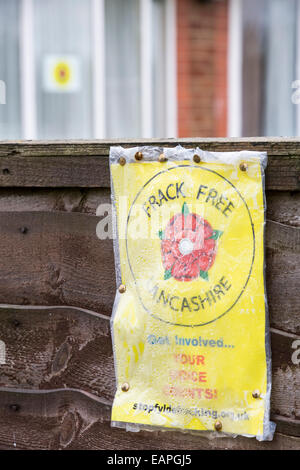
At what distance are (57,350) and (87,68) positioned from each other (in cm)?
452

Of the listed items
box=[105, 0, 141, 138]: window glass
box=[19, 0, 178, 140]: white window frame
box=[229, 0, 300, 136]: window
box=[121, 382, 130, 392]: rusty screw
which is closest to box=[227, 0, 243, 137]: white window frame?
box=[229, 0, 300, 136]: window

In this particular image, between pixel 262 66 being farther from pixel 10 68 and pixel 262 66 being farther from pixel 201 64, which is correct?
pixel 10 68

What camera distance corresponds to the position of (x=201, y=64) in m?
5.71

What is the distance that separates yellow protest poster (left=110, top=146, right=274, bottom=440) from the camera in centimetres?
132

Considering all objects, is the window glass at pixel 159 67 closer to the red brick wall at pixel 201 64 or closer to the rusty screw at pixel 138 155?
the red brick wall at pixel 201 64

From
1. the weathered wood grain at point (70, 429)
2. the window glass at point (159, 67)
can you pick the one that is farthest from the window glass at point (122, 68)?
the weathered wood grain at point (70, 429)

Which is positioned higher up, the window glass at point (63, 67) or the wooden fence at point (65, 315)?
the window glass at point (63, 67)

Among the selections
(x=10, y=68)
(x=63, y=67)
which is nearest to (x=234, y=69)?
(x=63, y=67)


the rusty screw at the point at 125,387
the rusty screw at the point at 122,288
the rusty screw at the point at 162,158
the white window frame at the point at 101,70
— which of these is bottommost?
the rusty screw at the point at 125,387

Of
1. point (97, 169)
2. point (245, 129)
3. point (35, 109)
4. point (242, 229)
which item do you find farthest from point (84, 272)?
point (245, 129)

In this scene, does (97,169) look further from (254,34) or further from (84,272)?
(254,34)

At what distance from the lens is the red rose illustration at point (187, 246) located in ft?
4.38

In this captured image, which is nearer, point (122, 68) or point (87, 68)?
point (87, 68)

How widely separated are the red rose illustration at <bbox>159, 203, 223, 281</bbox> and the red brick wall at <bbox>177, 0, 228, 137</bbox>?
443 centimetres
